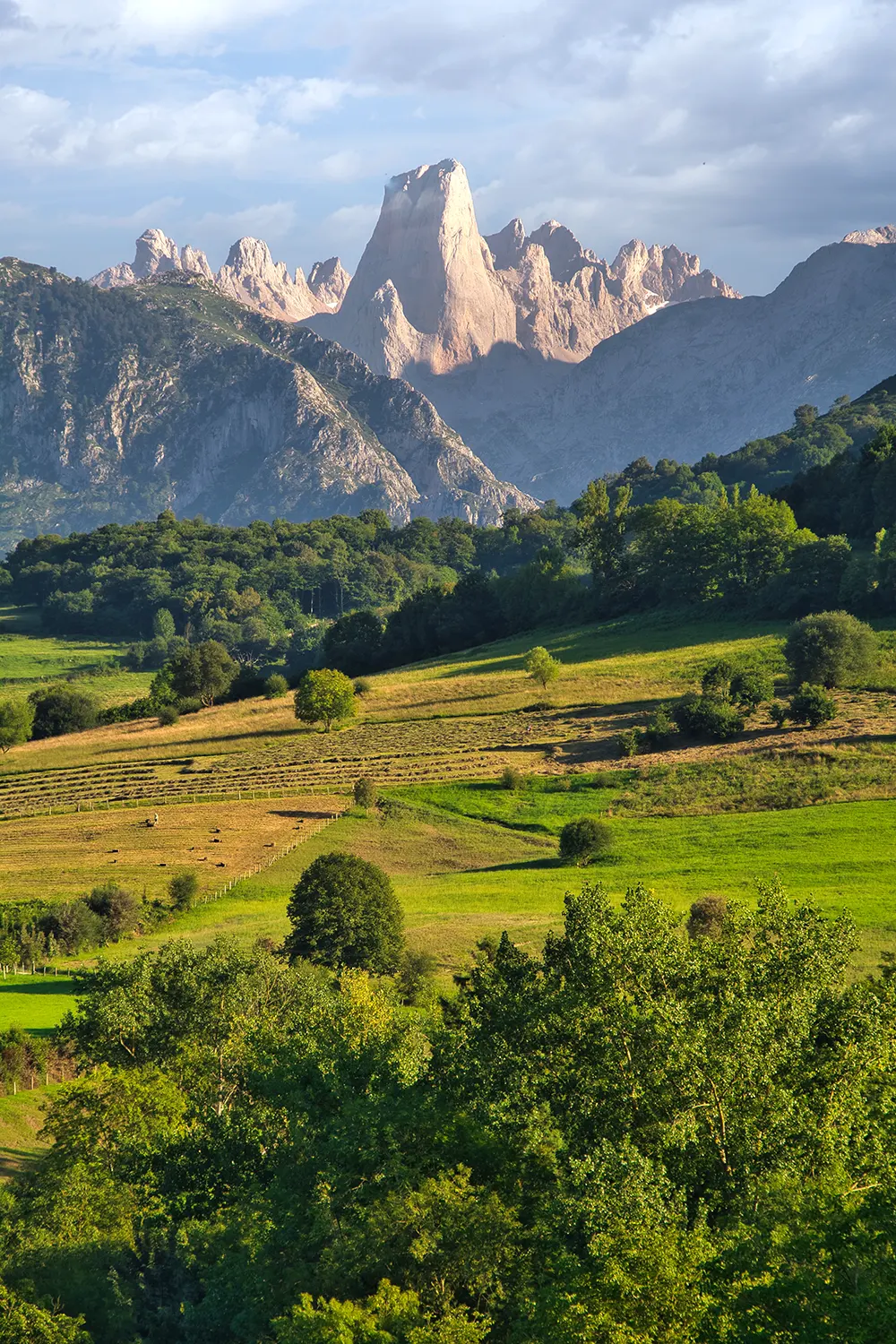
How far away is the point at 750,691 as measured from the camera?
96375 mm

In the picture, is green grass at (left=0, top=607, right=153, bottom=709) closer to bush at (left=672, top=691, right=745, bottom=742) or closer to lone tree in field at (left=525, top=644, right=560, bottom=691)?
lone tree in field at (left=525, top=644, right=560, bottom=691)

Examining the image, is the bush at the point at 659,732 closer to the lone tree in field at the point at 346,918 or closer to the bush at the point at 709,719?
the bush at the point at 709,719

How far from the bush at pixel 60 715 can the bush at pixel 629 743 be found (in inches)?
2176

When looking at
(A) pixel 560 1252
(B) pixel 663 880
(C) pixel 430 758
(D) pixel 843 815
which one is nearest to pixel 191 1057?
(A) pixel 560 1252

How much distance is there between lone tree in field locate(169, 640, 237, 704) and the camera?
132 meters

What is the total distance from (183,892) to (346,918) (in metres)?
16.2

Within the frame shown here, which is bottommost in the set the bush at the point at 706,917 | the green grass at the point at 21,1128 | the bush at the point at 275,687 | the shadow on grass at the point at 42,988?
the green grass at the point at 21,1128

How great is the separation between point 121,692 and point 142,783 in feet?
229

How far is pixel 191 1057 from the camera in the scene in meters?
42.1

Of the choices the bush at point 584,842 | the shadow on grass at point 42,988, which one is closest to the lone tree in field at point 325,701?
the bush at point 584,842

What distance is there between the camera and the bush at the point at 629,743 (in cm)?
9206

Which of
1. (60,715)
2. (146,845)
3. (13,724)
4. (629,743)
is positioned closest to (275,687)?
(60,715)

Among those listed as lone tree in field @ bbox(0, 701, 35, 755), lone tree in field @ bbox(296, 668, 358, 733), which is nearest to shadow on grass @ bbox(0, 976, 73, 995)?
lone tree in field @ bbox(296, 668, 358, 733)

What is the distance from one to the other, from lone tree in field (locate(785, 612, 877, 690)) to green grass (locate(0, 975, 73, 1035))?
59982 millimetres
